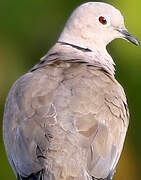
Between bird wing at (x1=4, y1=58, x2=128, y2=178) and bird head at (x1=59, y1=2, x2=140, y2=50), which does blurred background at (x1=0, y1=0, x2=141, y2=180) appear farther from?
bird wing at (x1=4, y1=58, x2=128, y2=178)

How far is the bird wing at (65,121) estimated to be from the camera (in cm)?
806

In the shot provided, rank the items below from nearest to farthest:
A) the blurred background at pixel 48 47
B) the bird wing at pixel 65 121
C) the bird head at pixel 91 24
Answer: the bird wing at pixel 65 121
the bird head at pixel 91 24
the blurred background at pixel 48 47

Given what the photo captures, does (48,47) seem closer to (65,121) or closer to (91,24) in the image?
(91,24)

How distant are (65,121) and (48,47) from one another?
4.65m

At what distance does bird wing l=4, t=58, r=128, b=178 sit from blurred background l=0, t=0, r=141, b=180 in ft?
9.99

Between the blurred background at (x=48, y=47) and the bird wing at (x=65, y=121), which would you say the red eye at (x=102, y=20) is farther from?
the blurred background at (x=48, y=47)

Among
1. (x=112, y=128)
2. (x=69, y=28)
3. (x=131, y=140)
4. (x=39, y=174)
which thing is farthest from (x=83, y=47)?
(x=131, y=140)

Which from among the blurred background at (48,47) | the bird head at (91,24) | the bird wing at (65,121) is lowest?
the blurred background at (48,47)

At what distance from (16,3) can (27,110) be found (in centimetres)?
451

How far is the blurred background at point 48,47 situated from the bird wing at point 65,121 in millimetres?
3045

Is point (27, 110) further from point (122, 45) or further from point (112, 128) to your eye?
point (122, 45)

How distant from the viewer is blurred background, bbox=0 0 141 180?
1208cm

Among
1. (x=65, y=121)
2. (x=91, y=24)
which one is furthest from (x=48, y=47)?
(x=65, y=121)

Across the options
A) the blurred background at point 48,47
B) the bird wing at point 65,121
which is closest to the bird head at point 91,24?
the bird wing at point 65,121
